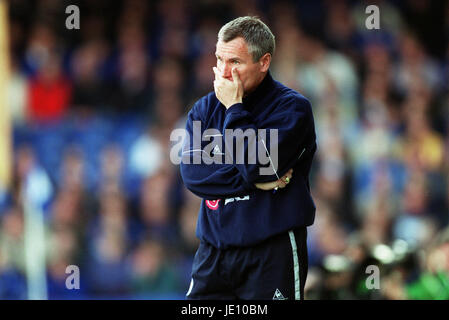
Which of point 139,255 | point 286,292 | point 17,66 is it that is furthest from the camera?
point 17,66

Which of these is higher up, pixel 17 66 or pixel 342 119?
pixel 17 66

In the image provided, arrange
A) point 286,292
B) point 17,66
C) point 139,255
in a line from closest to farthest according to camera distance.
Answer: point 286,292
point 139,255
point 17,66

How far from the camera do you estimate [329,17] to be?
8375 millimetres

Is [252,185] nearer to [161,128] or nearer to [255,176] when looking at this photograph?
[255,176]

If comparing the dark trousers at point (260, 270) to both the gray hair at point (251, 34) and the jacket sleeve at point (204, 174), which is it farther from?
the gray hair at point (251, 34)

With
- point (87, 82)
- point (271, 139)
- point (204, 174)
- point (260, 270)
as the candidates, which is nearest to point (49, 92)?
point (87, 82)

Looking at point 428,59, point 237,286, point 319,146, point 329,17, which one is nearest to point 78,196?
point 319,146

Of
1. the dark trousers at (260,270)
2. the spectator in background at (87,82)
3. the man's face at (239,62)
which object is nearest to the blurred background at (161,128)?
the spectator in background at (87,82)

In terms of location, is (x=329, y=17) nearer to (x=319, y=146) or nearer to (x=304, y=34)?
(x=304, y=34)

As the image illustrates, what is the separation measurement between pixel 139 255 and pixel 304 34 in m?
3.07

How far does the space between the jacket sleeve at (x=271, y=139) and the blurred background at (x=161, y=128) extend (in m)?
4.15

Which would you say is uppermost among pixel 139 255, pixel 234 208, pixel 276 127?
pixel 276 127

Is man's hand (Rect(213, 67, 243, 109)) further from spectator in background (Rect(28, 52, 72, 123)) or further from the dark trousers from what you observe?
spectator in background (Rect(28, 52, 72, 123))

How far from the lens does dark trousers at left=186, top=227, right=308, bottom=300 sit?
11.0 feet
